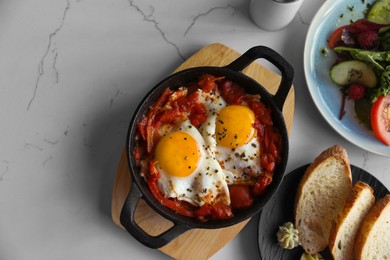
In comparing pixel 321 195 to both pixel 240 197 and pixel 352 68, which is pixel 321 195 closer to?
pixel 240 197

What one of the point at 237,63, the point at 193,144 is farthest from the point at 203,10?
the point at 193,144

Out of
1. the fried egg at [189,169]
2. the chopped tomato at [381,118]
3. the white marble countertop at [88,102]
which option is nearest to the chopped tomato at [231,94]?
the fried egg at [189,169]

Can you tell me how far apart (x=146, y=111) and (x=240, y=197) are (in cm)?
63

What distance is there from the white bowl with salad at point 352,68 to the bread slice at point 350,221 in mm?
271

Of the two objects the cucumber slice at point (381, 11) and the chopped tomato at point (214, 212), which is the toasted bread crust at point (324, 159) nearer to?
the chopped tomato at point (214, 212)

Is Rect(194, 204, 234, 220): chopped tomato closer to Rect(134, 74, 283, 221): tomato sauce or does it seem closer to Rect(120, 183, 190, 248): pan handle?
Rect(134, 74, 283, 221): tomato sauce

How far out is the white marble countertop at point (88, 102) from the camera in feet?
8.43

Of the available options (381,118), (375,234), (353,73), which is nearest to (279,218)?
(375,234)

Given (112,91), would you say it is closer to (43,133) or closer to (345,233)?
(43,133)

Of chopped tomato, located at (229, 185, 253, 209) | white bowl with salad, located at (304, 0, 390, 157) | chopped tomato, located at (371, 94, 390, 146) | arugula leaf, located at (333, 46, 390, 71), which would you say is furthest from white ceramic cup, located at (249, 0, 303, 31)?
chopped tomato, located at (229, 185, 253, 209)

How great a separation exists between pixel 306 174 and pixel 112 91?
45.6 inches

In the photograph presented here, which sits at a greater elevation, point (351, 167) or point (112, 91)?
point (112, 91)

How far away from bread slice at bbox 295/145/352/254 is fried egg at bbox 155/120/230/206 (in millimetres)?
504

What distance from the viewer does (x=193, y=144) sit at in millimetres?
2293
